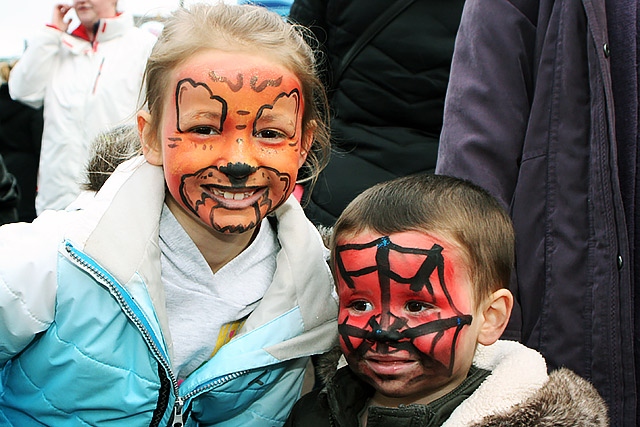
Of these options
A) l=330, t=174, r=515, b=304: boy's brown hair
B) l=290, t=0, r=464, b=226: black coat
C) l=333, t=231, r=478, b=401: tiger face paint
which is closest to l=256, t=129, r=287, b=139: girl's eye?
l=330, t=174, r=515, b=304: boy's brown hair

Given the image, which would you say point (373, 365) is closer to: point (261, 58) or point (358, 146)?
point (261, 58)

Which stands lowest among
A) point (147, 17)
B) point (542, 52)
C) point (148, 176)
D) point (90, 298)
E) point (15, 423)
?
point (15, 423)

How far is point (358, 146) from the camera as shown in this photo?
2539 millimetres

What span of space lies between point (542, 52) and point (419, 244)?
2.23ft

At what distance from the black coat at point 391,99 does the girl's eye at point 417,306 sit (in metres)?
0.82

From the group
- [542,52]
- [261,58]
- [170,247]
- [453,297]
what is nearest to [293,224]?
[170,247]

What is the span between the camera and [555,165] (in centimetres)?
192

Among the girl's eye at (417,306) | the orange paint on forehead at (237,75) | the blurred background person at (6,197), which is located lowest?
the blurred background person at (6,197)

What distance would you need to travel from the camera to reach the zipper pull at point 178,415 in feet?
6.15

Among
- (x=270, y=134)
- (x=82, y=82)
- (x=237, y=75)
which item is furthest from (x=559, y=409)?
(x=82, y=82)

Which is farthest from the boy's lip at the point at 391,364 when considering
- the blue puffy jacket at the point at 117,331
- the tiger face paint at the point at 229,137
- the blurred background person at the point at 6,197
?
the blurred background person at the point at 6,197

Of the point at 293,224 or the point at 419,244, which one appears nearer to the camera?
the point at 419,244

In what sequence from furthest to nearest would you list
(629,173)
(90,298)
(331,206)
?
(331,206) < (629,173) < (90,298)

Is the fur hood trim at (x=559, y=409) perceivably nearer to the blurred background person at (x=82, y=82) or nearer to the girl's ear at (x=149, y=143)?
the girl's ear at (x=149, y=143)
